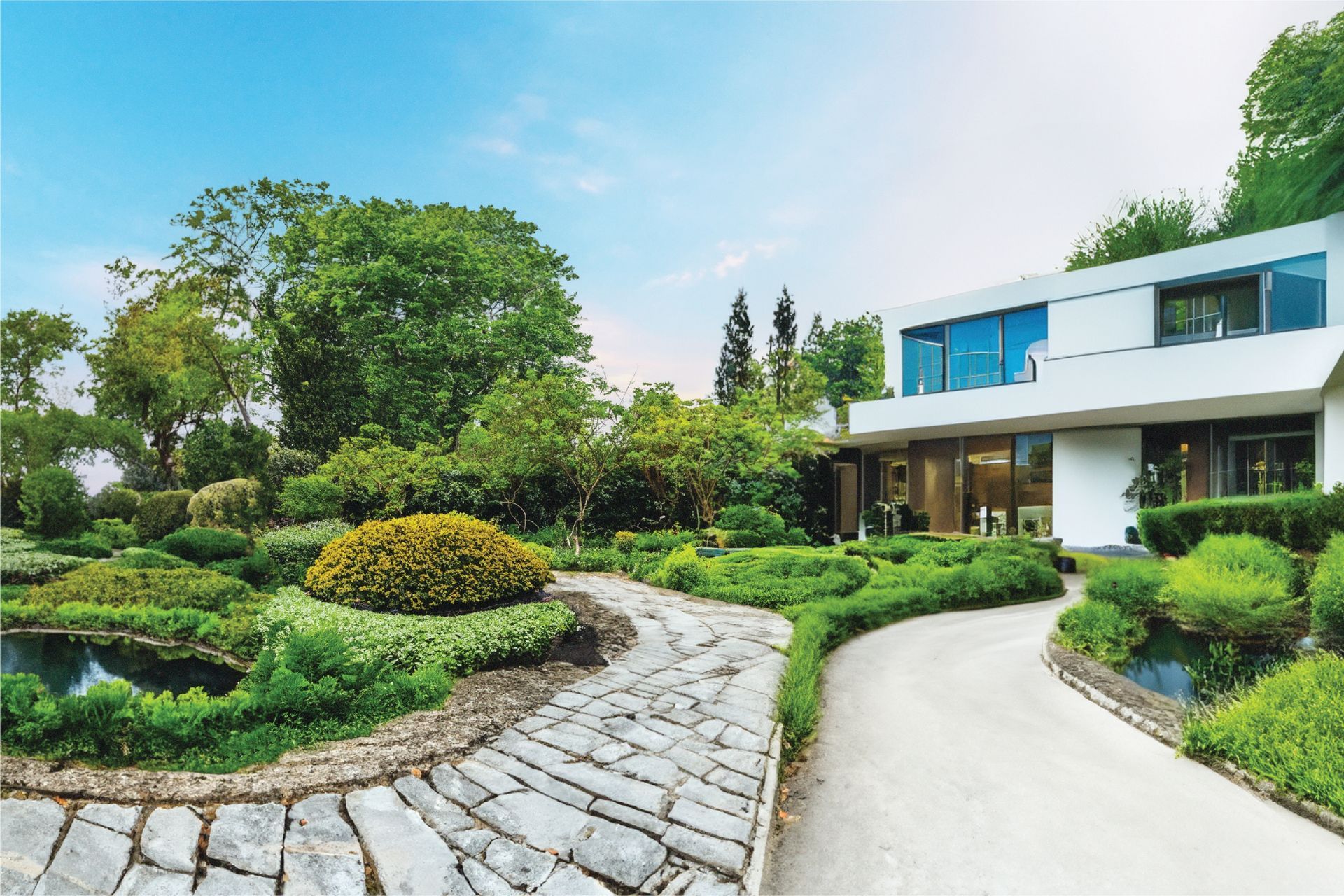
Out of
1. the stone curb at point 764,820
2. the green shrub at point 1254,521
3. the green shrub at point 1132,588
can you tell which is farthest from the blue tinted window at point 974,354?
the stone curb at point 764,820

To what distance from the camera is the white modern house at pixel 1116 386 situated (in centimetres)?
1142

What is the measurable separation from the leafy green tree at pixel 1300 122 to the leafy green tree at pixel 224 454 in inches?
904

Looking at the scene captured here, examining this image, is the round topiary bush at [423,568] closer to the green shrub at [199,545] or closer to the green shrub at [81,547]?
the green shrub at [81,547]

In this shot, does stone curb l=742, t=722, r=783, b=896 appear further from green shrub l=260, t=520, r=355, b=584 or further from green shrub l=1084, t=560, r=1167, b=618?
green shrub l=260, t=520, r=355, b=584

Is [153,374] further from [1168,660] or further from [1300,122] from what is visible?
[1300,122]

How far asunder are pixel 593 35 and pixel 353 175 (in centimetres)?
389

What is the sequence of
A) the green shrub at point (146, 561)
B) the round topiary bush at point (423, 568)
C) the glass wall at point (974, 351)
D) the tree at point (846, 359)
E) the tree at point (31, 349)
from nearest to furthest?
the tree at point (31, 349)
the round topiary bush at point (423, 568)
the green shrub at point (146, 561)
the glass wall at point (974, 351)
the tree at point (846, 359)

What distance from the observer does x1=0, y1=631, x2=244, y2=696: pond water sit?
4355 mm

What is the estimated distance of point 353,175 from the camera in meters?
8.04

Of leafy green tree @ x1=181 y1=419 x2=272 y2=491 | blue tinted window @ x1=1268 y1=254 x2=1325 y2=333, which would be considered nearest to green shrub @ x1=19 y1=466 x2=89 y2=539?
leafy green tree @ x1=181 y1=419 x2=272 y2=491

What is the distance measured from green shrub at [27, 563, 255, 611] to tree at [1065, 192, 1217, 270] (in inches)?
970

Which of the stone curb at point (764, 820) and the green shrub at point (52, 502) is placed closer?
the stone curb at point (764, 820)

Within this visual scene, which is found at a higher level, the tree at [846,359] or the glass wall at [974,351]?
the tree at [846,359]

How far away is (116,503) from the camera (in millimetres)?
9578
